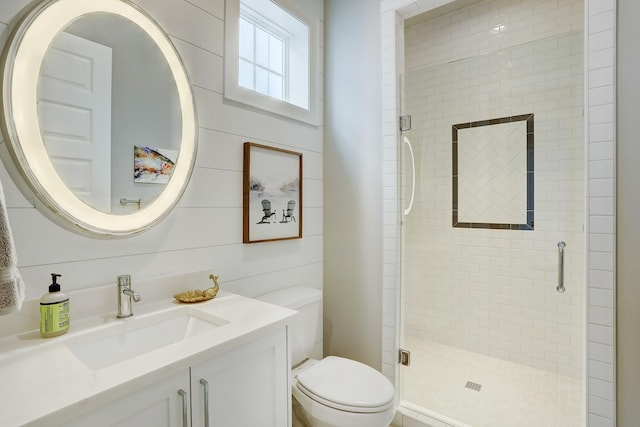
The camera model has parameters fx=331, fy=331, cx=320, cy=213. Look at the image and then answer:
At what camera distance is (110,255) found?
1.17 metres

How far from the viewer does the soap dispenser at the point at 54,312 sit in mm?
932

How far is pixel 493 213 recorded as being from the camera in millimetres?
2434

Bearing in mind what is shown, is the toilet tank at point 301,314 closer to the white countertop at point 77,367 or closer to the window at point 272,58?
the white countertop at point 77,367

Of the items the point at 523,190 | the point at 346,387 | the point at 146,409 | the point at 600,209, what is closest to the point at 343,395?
the point at 346,387

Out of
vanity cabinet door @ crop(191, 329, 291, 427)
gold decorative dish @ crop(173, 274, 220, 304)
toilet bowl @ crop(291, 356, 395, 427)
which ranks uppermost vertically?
gold decorative dish @ crop(173, 274, 220, 304)

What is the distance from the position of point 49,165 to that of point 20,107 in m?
0.18

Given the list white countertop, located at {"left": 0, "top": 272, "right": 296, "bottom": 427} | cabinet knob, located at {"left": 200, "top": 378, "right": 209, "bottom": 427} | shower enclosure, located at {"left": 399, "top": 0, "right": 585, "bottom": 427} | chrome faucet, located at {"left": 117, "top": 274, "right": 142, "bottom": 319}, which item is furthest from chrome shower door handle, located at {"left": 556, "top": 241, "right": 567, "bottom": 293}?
chrome faucet, located at {"left": 117, "top": 274, "right": 142, "bottom": 319}

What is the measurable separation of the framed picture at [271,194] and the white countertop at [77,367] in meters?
0.59

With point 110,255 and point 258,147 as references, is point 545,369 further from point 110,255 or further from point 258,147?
point 110,255

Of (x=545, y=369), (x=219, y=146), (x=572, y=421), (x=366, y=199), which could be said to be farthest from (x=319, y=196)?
(x=545, y=369)

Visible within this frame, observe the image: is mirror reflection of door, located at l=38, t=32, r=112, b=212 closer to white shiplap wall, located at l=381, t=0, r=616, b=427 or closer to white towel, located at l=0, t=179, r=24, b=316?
white towel, located at l=0, t=179, r=24, b=316

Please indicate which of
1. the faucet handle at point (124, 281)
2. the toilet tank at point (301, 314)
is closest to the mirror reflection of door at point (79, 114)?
the faucet handle at point (124, 281)

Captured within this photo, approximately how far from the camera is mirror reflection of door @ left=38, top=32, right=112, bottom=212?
1.04m

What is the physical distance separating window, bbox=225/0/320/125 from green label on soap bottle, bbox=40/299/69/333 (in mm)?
1055
